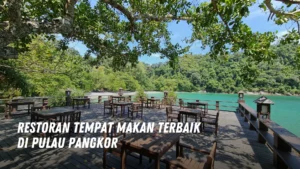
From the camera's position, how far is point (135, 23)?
15.0ft

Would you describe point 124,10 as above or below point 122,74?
below

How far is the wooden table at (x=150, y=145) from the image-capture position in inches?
75.5

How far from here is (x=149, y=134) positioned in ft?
8.36

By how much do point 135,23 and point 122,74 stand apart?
90.5 ft

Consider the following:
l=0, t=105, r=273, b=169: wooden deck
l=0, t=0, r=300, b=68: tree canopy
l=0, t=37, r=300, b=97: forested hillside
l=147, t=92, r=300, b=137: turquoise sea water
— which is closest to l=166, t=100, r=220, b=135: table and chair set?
l=0, t=105, r=273, b=169: wooden deck

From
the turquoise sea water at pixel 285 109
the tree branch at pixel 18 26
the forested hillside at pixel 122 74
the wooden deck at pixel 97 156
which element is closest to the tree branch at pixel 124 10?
the tree branch at pixel 18 26

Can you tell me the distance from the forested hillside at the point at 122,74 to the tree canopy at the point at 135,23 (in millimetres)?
785

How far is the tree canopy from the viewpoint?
191 centimetres

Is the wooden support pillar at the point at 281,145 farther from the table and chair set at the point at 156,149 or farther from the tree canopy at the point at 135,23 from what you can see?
the tree canopy at the point at 135,23

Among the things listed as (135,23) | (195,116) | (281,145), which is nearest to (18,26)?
(135,23)

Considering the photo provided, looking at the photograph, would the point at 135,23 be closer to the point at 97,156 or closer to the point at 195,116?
the point at 195,116

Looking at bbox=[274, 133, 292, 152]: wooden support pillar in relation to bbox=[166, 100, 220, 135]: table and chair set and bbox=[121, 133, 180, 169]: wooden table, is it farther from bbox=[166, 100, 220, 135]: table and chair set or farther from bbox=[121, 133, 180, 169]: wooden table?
bbox=[121, 133, 180, 169]: wooden table

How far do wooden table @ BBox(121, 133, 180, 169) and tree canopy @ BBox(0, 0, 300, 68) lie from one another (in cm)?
198

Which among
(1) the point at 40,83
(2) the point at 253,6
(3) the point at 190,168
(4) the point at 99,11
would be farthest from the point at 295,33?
(1) the point at 40,83
